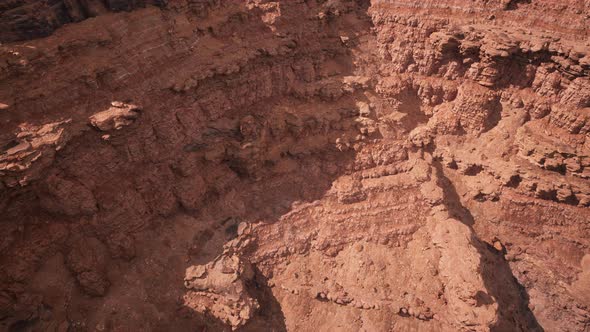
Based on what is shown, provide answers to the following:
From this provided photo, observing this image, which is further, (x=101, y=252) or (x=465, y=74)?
(x=465, y=74)

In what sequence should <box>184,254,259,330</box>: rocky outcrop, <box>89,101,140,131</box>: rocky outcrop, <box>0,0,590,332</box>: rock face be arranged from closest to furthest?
<box>0,0,590,332</box>: rock face → <box>89,101,140,131</box>: rocky outcrop → <box>184,254,259,330</box>: rocky outcrop

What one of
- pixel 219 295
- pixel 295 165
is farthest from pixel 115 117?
pixel 295 165

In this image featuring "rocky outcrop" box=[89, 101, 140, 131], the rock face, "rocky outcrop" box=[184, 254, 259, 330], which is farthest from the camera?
"rocky outcrop" box=[184, 254, 259, 330]

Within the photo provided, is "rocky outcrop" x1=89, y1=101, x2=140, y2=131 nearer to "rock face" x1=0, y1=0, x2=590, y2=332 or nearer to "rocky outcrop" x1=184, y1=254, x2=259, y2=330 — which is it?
"rock face" x1=0, y1=0, x2=590, y2=332

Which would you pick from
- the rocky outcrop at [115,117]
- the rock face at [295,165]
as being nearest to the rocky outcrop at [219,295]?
the rock face at [295,165]

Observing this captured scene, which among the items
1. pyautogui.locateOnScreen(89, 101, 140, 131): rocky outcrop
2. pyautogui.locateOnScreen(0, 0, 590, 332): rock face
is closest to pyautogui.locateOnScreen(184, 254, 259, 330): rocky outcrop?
pyautogui.locateOnScreen(0, 0, 590, 332): rock face

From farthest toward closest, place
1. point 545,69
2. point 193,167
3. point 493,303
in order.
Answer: point 545,69, point 193,167, point 493,303

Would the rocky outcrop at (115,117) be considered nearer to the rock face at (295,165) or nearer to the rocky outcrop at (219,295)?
the rock face at (295,165)

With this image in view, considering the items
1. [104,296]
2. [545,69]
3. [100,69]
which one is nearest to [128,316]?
[104,296]

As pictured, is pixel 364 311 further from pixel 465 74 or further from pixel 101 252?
pixel 465 74
